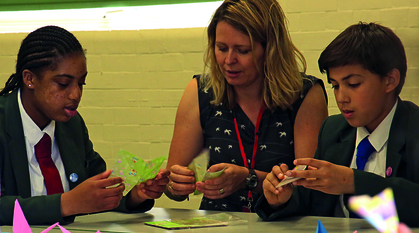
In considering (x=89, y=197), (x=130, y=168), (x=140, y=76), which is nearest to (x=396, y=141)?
(x=130, y=168)

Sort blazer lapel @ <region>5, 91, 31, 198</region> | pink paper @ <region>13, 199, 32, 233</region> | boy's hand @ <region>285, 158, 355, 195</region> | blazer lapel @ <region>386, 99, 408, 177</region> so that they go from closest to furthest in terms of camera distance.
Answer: pink paper @ <region>13, 199, 32, 233</region>, boy's hand @ <region>285, 158, 355, 195</region>, blazer lapel @ <region>386, 99, 408, 177</region>, blazer lapel @ <region>5, 91, 31, 198</region>

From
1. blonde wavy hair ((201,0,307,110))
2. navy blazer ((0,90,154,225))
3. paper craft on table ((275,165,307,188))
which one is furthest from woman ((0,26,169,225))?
blonde wavy hair ((201,0,307,110))

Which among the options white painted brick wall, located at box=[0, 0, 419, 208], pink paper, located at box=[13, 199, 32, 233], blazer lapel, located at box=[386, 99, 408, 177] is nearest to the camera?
pink paper, located at box=[13, 199, 32, 233]

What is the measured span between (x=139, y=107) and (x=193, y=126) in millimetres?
1405

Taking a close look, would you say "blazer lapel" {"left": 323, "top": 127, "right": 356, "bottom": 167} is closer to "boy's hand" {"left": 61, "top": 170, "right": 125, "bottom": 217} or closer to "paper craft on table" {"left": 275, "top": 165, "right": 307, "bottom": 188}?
"paper craft on table" {"left": 275, "top": 165, "right": 307, "bottom": 188}

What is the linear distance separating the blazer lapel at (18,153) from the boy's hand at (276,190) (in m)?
0.82

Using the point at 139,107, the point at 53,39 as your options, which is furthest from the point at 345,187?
the point at 139,107

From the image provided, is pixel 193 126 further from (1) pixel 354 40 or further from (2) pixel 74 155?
(1) pixel 354 40

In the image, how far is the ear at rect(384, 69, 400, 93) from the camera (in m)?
1.41

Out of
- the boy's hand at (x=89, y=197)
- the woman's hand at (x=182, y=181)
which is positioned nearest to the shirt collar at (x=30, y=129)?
the boy's hand at (x=89, y=197)

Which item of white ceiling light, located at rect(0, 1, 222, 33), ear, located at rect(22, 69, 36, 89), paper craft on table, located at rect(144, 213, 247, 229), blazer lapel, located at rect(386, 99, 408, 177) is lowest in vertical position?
paper craft on table, located at rect(144, 213, 247, 229)

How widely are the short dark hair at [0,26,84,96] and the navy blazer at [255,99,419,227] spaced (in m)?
0.90

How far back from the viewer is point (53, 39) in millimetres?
1572

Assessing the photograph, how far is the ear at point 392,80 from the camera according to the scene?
141 cm
